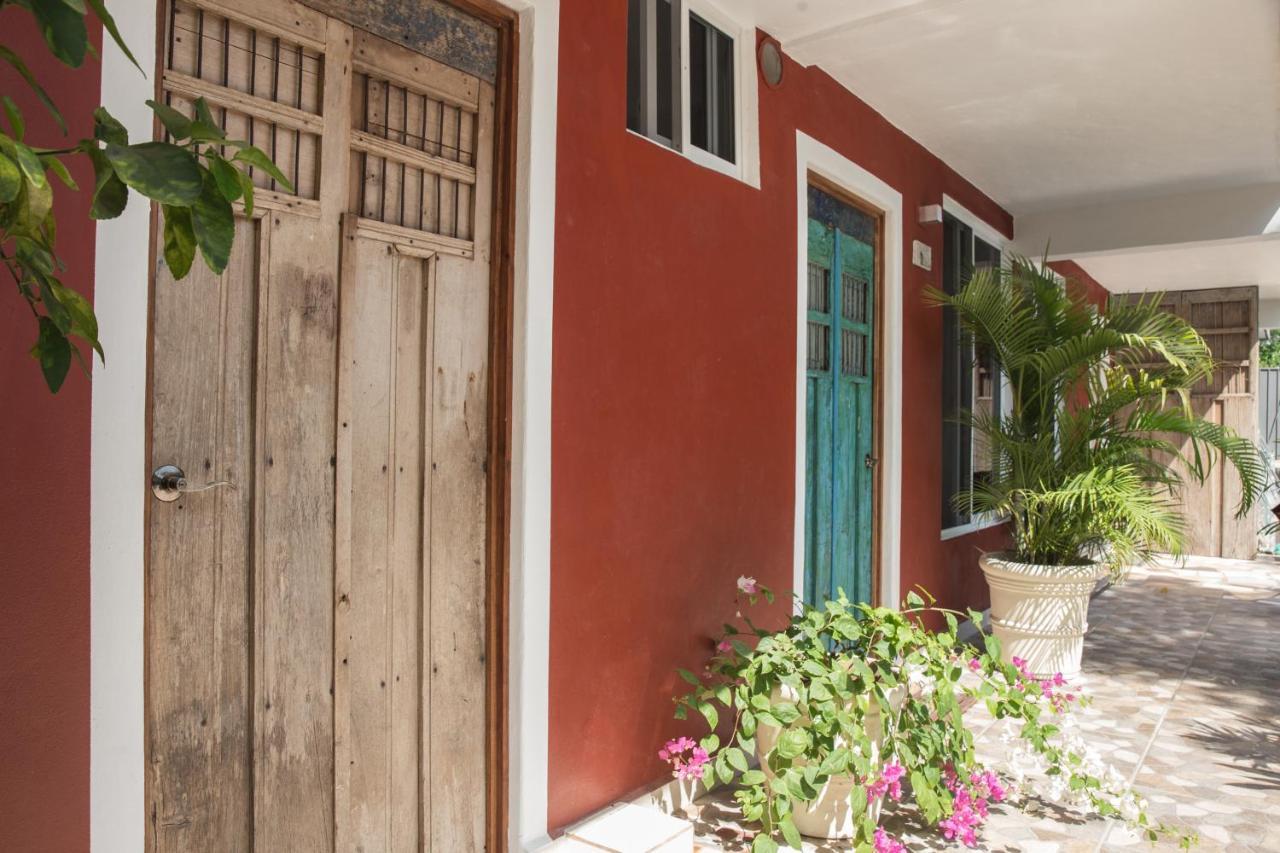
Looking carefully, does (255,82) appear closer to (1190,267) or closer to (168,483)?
(168,483)

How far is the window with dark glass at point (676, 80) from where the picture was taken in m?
2.93

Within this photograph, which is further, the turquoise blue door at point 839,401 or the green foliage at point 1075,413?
the green foliage at point 1075,413

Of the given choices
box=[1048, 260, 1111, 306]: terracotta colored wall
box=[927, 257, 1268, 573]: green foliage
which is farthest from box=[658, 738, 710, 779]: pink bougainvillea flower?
box=[1048, 260, 1111, 306]: terracotta colored wall

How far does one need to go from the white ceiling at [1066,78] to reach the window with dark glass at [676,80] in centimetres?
19

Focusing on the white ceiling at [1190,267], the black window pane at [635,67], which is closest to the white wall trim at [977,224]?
the white ceiling at [1190,267]

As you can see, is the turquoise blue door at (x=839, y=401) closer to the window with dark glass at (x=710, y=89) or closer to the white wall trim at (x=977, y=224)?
the window with dark glass at (x=710, y=89)

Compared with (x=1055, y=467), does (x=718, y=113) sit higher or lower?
higher

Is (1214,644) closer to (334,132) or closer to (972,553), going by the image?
(972,553)

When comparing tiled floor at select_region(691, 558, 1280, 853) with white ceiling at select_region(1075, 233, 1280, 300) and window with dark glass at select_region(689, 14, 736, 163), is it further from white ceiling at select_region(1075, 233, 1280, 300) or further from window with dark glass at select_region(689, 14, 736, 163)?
white ceiling at select_region(1075, 233, 1280, 300)

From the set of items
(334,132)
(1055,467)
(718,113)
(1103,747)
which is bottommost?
(1103,747)

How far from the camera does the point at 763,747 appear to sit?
285cm

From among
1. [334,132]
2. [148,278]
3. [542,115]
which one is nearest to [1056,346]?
[542,115]

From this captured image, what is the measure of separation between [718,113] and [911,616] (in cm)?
263

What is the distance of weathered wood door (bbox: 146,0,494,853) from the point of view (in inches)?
72.1
